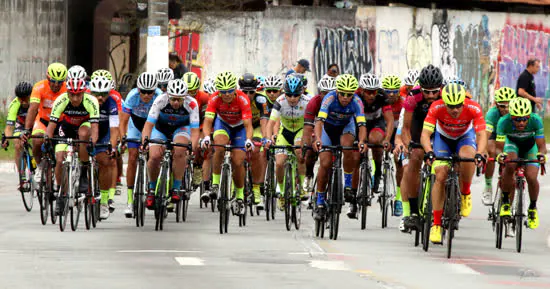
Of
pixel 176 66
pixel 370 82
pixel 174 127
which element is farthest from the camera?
pixel 176 66

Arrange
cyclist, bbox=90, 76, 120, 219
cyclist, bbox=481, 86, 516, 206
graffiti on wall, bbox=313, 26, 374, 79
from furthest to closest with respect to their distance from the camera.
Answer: graffiti on wall, bbox=313, 26, 374, 79, cyclist, bbox=481, 86, 516, 206, cyclist, bbox=90, 76, 120, 219

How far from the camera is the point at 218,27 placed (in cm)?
3825

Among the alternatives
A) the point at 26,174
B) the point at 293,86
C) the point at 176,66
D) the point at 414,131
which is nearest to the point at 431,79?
the point at 414,131

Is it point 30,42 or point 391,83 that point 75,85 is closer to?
point 391,83

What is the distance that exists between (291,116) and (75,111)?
3.50 meters

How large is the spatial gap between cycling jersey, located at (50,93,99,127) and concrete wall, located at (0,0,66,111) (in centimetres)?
1814

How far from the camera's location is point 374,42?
137 ft

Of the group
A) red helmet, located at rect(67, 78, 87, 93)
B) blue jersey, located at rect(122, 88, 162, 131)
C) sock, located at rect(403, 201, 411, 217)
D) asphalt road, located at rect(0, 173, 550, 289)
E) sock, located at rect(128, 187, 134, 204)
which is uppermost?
red helmet, located at rect(67, 78, 87, 93)

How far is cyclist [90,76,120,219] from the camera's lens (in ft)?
60.2

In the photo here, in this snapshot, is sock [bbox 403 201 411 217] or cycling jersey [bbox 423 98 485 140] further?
sock [bbox 403 201 411 217]

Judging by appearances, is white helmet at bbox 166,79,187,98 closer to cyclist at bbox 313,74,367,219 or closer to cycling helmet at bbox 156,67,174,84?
cyclist at bbox 313,74,367,219

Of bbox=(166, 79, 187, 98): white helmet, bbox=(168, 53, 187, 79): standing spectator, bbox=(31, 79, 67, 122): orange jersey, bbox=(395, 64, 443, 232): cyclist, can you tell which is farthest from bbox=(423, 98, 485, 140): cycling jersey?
bbox=(168, 53, 187, 79): standing spectator

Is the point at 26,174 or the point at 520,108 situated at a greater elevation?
→ the point at 520,108

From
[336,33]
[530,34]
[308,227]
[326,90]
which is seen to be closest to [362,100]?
[326,90]
